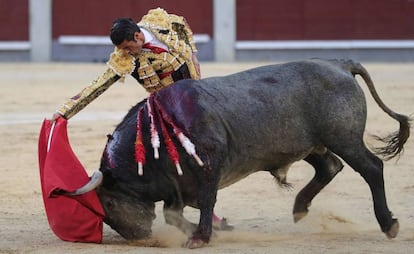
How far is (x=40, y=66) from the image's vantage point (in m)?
14.1

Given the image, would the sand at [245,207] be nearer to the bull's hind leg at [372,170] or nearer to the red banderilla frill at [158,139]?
the bull's hind leg at [372,170]

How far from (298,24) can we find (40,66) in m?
3.77

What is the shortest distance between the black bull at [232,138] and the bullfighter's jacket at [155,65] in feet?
0.66

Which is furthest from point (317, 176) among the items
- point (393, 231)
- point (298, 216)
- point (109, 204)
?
point (109, 204)

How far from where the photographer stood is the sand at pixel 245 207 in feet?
13.4

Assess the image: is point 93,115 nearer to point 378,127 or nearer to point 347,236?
point 378,127

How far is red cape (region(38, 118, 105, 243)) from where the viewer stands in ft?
13.7

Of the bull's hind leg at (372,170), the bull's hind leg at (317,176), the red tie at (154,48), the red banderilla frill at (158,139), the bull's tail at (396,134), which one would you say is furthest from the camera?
the bull's hind leg at (317,176)

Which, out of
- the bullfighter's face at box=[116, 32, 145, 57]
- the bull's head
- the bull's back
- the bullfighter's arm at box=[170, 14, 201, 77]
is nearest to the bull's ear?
the bull's head

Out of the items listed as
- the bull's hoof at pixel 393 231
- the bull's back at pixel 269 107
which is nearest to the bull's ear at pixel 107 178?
the bull's back at pixel 269 107

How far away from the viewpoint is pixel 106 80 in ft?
14.3

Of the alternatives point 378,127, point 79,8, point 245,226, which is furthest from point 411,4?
point 245,226

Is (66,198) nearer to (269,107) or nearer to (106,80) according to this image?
(106,80)

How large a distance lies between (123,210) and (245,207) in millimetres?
1111
